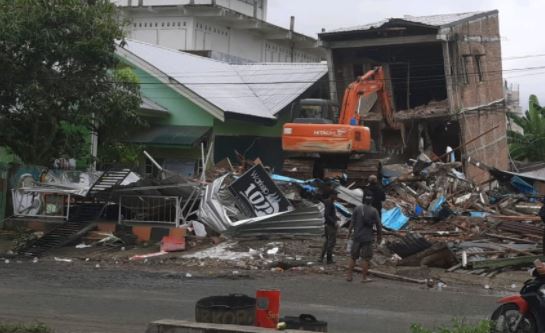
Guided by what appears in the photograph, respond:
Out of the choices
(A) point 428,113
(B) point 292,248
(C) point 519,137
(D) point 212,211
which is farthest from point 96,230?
(C) point 519,137

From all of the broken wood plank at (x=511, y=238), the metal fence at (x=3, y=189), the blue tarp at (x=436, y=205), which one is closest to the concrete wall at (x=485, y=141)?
the blue tarp at (x=436, y=205)

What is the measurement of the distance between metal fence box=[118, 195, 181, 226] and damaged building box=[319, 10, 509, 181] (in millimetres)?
12944

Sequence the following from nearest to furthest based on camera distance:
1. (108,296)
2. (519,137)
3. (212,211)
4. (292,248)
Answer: (108,296) < (292,248) < (212,211) < (519,137)

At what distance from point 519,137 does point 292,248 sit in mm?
29502

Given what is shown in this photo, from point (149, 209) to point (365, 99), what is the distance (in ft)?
43.2

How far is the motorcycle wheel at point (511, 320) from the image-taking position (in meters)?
8.77

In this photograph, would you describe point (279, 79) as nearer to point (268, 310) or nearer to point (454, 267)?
point (454, 267)

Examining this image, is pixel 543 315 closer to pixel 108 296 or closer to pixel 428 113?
pixel 108 296

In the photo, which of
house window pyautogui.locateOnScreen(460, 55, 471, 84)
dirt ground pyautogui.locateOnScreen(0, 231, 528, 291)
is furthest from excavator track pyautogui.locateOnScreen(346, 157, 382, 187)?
house window pyautogui.locateOnScreen(460, 55, 471, 84)

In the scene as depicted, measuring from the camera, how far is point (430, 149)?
35.2m

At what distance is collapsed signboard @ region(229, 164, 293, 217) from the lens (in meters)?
20.1

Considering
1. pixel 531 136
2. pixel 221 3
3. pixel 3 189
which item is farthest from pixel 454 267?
pixel 221 3

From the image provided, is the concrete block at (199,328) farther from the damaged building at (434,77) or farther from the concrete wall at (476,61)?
the concrete wall at (476,61)

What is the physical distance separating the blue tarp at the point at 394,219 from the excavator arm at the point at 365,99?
7477 millimetres
